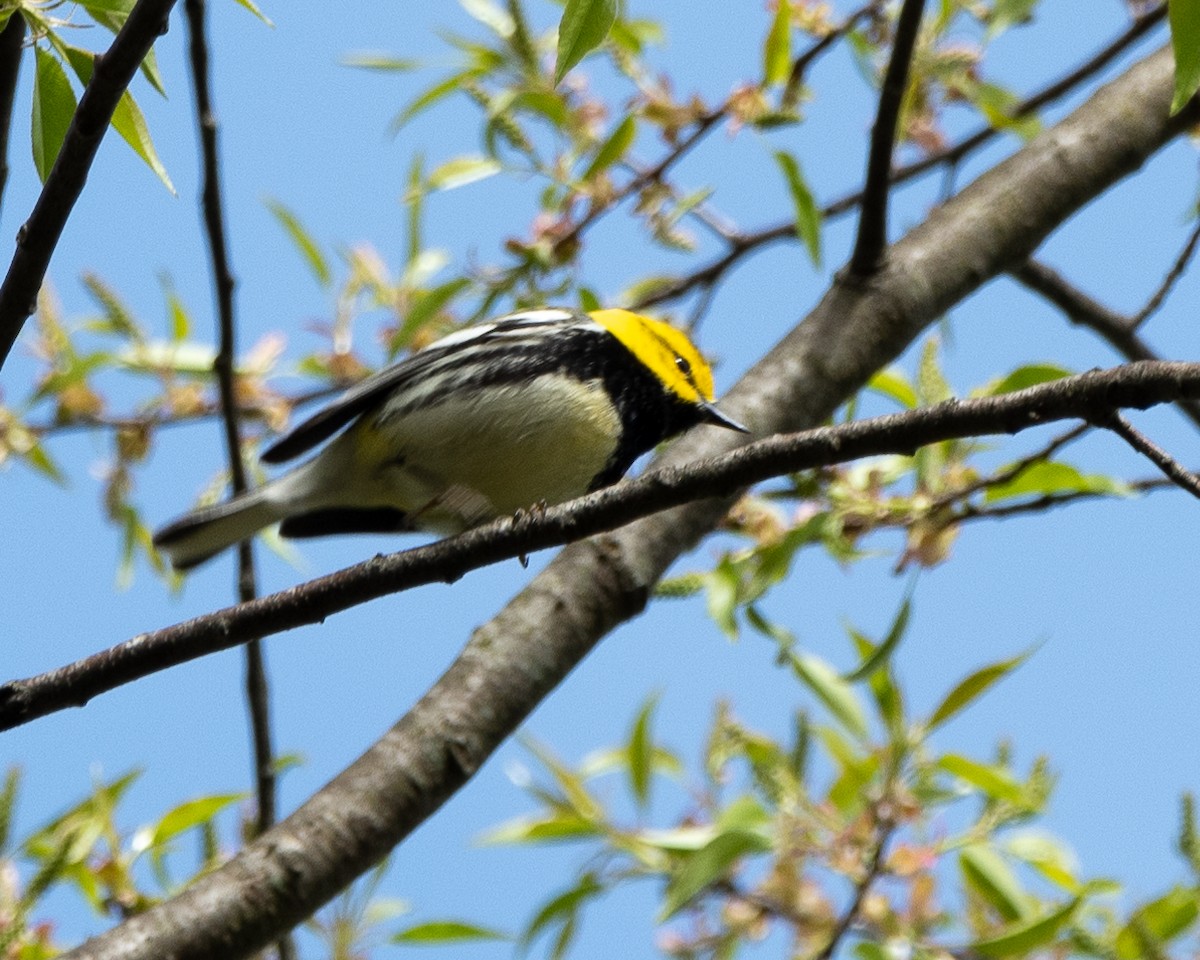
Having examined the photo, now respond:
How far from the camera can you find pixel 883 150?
2.33 meters

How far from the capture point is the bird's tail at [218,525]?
2.83 m

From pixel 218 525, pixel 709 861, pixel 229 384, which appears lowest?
pixel 709 861

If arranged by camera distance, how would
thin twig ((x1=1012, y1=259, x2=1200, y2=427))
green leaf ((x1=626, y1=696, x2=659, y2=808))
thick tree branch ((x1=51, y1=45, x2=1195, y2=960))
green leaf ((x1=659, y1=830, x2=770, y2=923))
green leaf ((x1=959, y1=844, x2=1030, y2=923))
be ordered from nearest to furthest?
thick tree branch ((x1=51, y1=45, x2=1195, y2=960)) → green leaf ((x1=659, y1=830, x2=770, y2=923)) → green leaf ((x1=959, y1=844, x2=1030, y2=923)) → green leaf ((x1=626, y1=696, x2=659, y2=808)) → thin twig ((x1=1012, y1=259, x2=1200, y2=427))

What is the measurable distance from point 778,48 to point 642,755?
4.39 feet

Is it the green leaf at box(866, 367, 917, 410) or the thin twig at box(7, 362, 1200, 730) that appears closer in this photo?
the thin twig at box(7, 362, 1200, 730)

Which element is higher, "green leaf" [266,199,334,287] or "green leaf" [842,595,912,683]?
"green leaf" [266,199,334,287]

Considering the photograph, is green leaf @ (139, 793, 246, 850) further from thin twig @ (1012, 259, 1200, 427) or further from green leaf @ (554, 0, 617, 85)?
thin twig @ (1012, 259, 1200, 427)

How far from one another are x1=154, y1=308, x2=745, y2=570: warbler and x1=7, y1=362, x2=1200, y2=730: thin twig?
1033 millimetres

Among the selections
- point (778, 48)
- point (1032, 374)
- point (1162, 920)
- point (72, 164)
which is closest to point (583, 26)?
point (72, 164)

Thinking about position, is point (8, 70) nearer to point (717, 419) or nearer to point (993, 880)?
point (717, 419)

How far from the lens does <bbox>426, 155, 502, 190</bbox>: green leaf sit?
2751 mm

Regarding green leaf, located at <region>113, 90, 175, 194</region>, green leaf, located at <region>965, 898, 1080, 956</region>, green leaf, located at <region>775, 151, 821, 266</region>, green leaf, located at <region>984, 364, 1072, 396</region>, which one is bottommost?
green leaf, located at <region>965, 898, 1080, 956</region>

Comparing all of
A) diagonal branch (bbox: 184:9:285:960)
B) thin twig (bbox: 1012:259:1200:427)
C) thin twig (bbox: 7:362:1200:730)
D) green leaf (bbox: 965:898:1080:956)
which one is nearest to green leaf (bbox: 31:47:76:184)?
thin twig (bbox: 7:362:1200:730)

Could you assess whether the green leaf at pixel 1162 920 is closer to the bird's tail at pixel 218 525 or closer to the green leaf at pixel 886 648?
the green leaf at pixel 886 648
